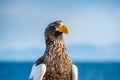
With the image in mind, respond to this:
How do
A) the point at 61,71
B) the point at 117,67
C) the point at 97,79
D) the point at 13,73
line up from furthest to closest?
the point at 117,67, the point at 13,73, the point at 97,79, the point at 61,71

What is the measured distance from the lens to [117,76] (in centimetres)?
453

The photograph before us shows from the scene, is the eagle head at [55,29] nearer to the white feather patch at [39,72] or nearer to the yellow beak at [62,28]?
the yellow beak at [62,28]

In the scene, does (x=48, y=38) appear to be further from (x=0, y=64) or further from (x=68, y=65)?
(x=0, y=64)

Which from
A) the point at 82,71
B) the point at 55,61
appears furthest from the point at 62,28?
the point at 82,71

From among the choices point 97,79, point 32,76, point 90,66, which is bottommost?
point 32,76

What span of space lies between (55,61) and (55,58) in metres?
0.01

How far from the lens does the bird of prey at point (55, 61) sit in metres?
2.11

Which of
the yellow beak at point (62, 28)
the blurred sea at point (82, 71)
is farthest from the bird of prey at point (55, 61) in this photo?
the blurred sea at point (82, 71)

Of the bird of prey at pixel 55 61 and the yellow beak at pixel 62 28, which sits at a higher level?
the yellow beak at pixel 62 28

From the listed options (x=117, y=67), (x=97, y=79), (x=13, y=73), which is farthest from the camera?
(x=117, y=67)

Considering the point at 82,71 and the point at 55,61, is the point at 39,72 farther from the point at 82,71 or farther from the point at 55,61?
the point at 82,71

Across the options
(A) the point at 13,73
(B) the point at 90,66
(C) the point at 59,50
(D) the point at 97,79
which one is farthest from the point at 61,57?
(B) the point at 90,66

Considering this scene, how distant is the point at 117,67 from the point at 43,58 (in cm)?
293

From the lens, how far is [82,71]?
4.49 metres
